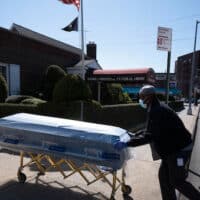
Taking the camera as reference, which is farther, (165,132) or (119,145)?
(119,145)

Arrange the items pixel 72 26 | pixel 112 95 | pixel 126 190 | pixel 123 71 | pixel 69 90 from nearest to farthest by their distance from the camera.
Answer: pixel 126 190, pixel 69 90, pixel 72 26, pixel 123 71, pixel 112 95

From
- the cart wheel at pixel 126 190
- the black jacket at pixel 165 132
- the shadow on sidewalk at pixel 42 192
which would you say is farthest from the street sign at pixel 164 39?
the shadow on sidewalk at pixel 42 192

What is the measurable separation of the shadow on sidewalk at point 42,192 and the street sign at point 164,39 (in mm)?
3732

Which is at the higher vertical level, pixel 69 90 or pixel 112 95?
pixel 69 90

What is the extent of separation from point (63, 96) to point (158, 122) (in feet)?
21.4

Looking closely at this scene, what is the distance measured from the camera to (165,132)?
3.89 m

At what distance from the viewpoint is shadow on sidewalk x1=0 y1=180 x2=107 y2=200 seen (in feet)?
15.6

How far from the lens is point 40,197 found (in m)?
4.77

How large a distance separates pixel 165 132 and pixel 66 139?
1535mm

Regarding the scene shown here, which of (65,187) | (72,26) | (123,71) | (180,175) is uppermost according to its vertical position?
(72,26)

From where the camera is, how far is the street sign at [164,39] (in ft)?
22.3

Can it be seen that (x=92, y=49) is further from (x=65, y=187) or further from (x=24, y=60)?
(x=65, y=187)

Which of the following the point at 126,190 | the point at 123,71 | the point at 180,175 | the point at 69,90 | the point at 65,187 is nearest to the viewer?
the point at 180,175

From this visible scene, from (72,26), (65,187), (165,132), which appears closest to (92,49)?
(72,26)
